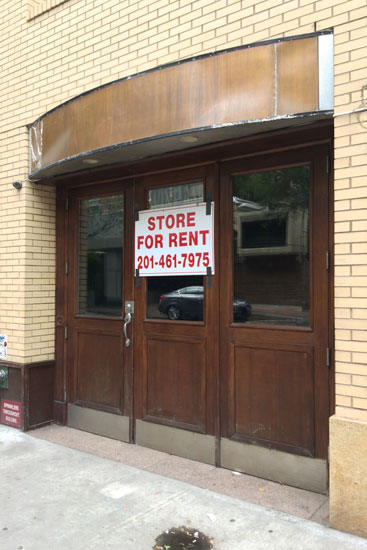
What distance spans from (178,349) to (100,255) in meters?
1.42

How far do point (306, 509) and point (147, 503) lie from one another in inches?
43.8

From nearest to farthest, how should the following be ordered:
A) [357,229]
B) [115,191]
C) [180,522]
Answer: [357,229] < [180,522] < [115,191]

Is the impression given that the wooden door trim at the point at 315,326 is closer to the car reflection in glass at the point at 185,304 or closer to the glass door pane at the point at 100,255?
the car reflection in glass at the point at 185,304

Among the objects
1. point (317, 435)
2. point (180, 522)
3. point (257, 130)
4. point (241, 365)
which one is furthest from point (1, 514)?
point (257, 130)

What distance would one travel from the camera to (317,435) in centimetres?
347

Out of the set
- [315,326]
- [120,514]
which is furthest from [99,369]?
[315,326]

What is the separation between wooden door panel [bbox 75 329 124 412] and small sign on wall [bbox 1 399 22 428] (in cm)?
64

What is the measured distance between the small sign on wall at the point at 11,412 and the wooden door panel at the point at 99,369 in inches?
25.3

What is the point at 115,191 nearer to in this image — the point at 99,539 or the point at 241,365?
the point at 241,365

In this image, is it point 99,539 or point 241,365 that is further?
point 241,365

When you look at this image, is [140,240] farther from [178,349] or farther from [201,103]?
[201,103]

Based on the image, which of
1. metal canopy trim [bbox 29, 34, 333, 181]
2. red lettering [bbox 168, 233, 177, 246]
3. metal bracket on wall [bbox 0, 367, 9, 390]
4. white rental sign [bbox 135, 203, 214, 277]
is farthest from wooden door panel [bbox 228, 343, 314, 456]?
metal bracket on wall [bbox 0, 367, 9, 390]

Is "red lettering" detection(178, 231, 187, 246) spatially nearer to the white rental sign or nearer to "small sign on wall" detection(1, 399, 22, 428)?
the white rental sign

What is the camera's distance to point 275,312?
3725 millimetres
